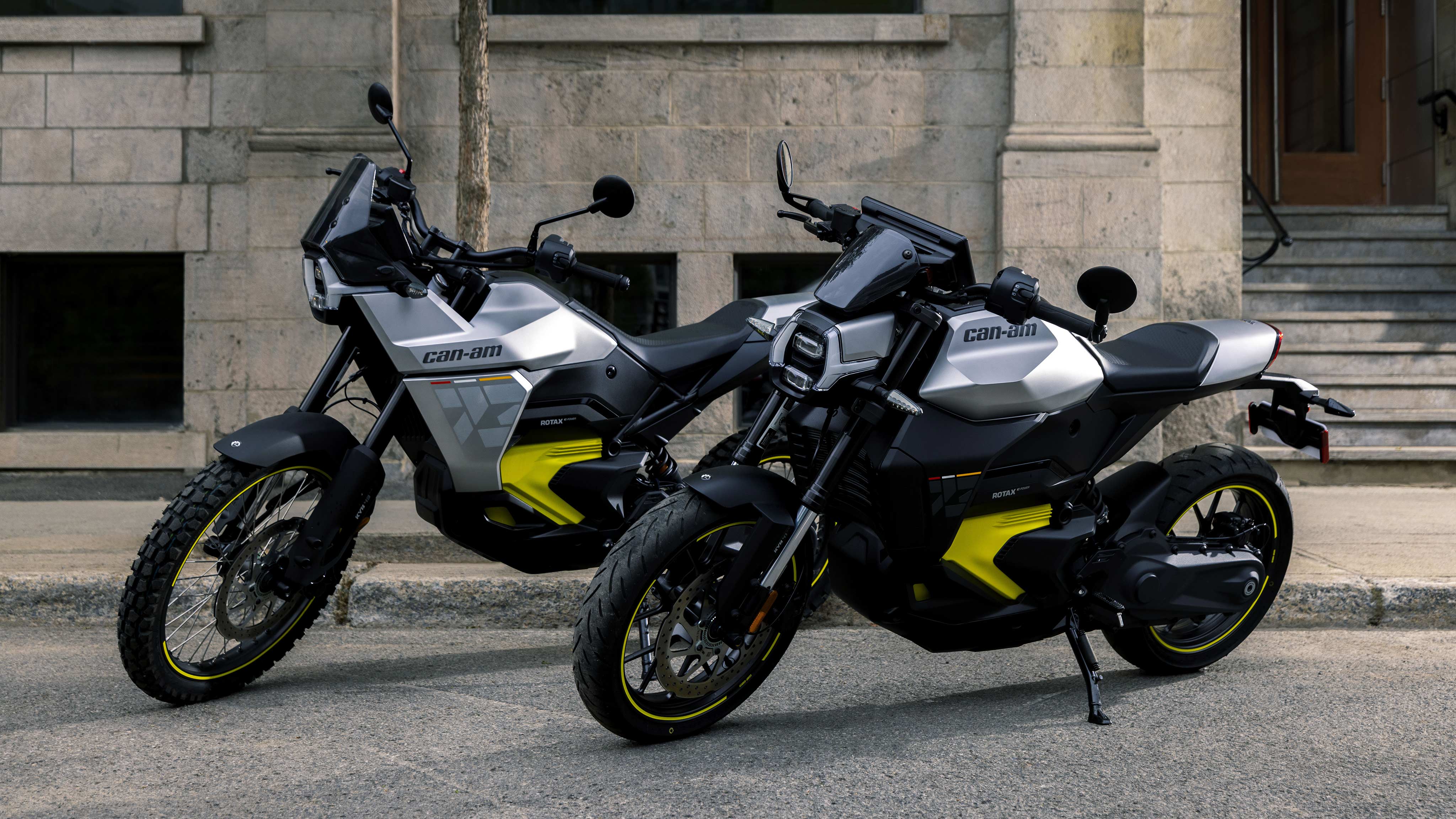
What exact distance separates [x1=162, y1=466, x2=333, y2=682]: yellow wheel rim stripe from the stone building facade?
16.2 feet

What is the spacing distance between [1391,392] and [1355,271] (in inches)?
58.9

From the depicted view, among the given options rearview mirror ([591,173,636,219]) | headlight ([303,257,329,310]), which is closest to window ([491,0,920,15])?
rearview mirror ([591,173,636,219])

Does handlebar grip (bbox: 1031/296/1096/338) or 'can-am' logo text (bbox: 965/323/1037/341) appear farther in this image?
'can-am' logo text (bbox: 965/323/1037/341)

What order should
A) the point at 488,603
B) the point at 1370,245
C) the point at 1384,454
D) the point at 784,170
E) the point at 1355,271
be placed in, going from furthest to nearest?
1. the point at 1370,245
2. the point at 1355,271
3. the point at 1384,454
4. the point at 488,603
5. the point at 784,170

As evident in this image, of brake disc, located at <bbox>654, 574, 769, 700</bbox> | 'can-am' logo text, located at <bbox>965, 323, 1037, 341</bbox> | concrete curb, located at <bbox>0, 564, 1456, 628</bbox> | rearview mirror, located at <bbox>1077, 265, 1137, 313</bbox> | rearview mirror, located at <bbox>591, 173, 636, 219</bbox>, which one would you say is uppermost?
rearview mirror, located at <bbox>591, 173, 636, 219</bbox>

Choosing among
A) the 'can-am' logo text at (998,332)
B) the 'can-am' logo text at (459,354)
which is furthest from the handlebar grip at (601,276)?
the 'can-am' logo text at (998,332)

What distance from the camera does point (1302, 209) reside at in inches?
428

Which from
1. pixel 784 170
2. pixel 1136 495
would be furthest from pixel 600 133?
pixel 1136 495

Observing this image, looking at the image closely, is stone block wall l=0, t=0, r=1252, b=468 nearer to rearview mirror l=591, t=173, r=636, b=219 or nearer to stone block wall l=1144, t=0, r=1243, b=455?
stone block wall l=1144, t=0, r=1243, b=455

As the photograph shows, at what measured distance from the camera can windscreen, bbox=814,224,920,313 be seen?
3143 millimetres

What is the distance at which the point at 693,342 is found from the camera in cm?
436

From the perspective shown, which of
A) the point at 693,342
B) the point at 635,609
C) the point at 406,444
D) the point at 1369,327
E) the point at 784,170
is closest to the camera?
the point at 635,609

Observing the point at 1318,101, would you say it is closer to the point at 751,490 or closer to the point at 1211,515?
the point at 1211,515

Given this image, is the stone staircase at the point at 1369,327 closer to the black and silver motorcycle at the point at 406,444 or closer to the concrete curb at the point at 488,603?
the concrete curb at the point at 488,603
